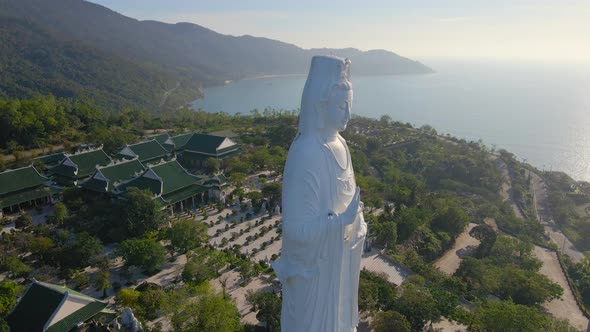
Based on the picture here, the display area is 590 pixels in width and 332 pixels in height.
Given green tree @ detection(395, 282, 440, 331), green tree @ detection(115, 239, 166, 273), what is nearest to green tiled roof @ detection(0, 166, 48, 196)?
green tree @ detection(115, 239, 166, 273)

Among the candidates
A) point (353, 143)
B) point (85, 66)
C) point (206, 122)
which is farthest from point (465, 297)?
point (85, 66)

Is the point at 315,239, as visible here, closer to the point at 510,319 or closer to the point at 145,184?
the point at 510,319

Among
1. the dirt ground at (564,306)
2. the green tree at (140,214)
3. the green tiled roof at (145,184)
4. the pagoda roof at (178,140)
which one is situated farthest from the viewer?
the pagoda roof at (178,140)

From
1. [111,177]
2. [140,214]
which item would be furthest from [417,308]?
[111,177]

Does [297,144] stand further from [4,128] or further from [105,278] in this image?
[4,128]

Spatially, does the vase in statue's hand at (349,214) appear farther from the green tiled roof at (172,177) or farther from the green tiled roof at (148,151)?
the green tiled roof at (148,151)

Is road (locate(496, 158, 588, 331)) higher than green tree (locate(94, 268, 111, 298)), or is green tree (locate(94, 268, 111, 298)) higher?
green tree (locate(94, 268, 111, 298))

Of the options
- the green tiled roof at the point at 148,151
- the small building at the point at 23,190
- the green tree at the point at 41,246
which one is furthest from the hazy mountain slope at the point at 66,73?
the green tree at the point at 41,246

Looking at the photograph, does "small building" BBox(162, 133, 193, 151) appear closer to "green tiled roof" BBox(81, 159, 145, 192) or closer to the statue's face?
"green tiled roof" BBox(81, 159, 145, 192)
